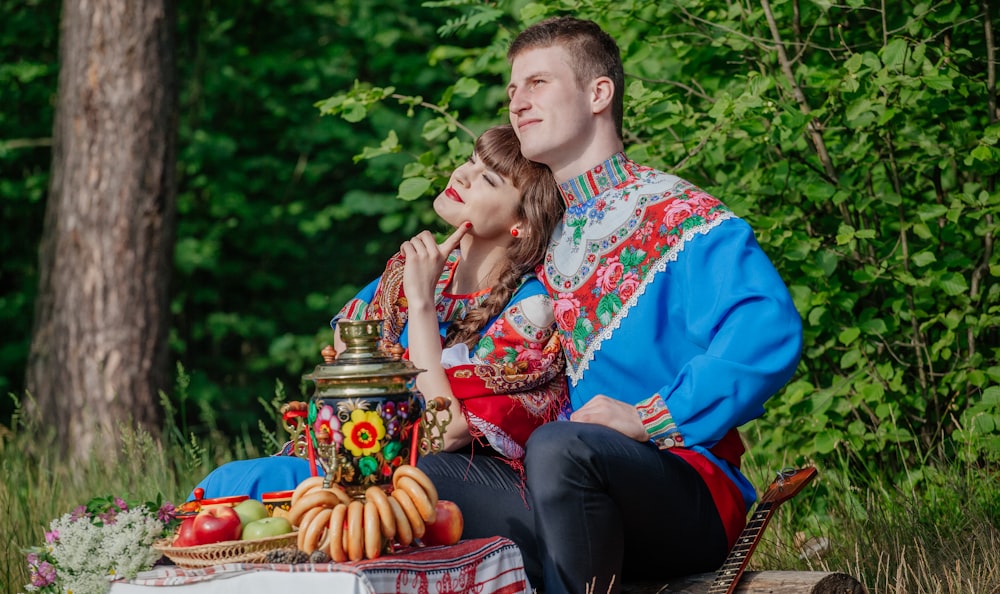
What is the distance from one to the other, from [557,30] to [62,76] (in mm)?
4078

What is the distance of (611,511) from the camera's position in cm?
240

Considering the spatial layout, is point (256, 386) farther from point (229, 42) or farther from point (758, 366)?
point (758, 366)

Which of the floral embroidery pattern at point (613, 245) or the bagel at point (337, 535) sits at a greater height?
the floral embroidery pattern at point (613, 245)

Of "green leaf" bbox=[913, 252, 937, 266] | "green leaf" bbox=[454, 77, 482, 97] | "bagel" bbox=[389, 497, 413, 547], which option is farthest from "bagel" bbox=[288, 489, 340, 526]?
"green leaf" bbox=[913, 252, 937, 266]

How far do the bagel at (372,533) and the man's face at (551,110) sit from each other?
1.19 metres

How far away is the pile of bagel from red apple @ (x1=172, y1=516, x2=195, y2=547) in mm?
189

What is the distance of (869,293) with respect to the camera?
4289 millimetres

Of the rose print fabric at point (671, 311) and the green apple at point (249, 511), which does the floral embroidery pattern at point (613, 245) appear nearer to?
the rose print fabric at point (671, 311)

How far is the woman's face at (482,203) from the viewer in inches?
119

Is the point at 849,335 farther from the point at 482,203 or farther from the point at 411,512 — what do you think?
the point at 411,512

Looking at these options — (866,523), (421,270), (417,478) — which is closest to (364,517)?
(417,478)

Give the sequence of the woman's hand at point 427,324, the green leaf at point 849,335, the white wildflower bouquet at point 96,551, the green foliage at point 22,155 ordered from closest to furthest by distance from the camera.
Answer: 1. the white wildflower bouquet at point 96,551
2. the woman's hand at point 427,324
3. the green leaf at point 849,335
4. the green foliage at point 22,155

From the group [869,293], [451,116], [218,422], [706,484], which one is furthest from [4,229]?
[706,484]

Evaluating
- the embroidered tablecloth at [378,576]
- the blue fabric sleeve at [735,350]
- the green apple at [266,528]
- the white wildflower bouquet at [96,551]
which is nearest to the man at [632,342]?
the blue fabric sleeve at [735,350]
